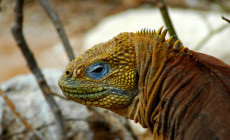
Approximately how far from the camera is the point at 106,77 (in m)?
2.62

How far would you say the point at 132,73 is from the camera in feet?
8.35

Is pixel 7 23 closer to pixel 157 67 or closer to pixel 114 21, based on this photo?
pixel 114 21

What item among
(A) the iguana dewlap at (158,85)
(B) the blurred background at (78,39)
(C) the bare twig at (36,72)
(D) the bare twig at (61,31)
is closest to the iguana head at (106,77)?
(A) the iguana dewlap at (158,85)

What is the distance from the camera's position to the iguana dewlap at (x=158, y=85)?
2182 millimetres

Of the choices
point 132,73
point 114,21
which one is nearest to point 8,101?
point 132,73

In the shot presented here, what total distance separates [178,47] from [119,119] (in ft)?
8.96

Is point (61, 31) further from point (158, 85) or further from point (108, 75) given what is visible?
point (158, 85)

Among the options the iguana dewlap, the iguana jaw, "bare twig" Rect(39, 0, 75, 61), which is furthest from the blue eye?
"bare twig" Rect(39, 0, 75, 61)

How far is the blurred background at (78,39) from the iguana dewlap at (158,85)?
183cm

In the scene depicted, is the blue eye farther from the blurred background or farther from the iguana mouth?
the blurred background

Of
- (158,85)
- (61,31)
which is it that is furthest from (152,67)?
(61,31)

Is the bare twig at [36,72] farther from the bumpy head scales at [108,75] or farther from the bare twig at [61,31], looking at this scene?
the bumpy head scales at [108,75]

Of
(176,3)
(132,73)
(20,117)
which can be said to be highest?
(132,73)

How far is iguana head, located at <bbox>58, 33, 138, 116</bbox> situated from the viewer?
8.42 feet
